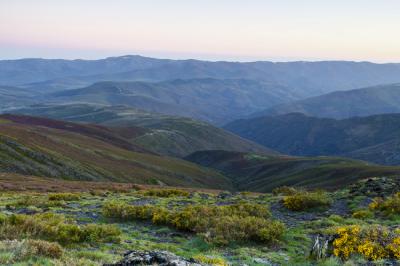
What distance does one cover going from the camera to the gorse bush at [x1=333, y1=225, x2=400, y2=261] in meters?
14.8

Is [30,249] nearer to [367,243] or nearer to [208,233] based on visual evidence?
[208,233]

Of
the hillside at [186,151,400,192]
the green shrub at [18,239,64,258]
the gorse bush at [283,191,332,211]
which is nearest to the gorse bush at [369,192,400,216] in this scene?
the gorse bush at [283,191,332,211]

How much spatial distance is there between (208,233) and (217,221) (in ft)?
5.72

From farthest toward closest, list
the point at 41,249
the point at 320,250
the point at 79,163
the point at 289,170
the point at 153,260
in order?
the point at 289,170 → the point at 79,163 → the point at 320,250 → the point at 41,249 → the point at 153,260

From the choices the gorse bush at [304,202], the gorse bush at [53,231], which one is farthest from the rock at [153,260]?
the gorse bush at [304,202]

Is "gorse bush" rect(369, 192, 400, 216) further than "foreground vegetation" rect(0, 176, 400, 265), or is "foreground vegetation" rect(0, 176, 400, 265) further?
"gorse bush" rect(369, 192, 400, 216)

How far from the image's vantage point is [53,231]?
1541 centimetres

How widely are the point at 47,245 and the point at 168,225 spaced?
919 cm

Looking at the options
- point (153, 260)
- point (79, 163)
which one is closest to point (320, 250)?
point (153, 260)

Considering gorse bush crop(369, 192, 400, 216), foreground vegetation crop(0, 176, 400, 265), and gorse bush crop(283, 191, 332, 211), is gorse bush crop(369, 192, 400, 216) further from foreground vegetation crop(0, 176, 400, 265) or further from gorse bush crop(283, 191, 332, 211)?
gorse bush crop(283, 191, 332, 211)

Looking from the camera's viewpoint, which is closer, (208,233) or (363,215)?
(208,233)

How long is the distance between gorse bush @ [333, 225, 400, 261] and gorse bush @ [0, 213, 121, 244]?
29.1ft

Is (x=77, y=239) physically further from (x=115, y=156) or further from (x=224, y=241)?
(x=115, y=156)

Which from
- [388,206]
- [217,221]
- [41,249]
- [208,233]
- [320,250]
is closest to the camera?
[41,249]
